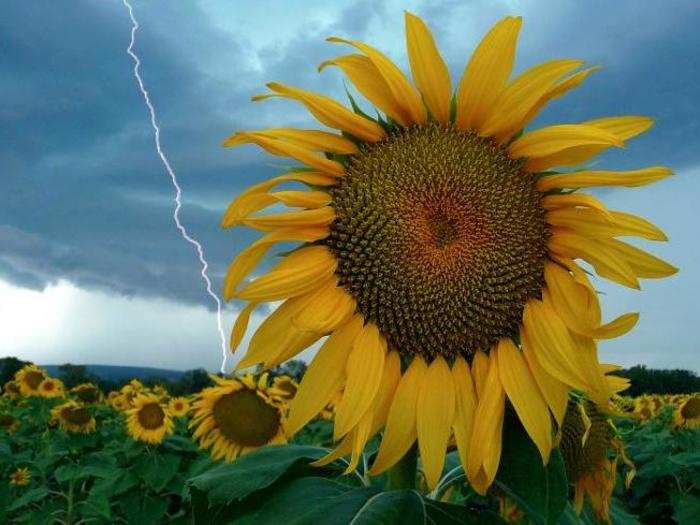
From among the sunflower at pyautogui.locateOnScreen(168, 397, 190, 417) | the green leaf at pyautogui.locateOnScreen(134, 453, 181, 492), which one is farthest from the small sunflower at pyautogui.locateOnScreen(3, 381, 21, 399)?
the green leaf at pyautogui.locateOnScreen(134, 453, 181, 492)

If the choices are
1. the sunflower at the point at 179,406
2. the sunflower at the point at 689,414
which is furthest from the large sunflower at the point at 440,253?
the sunflower at the point at 689,414

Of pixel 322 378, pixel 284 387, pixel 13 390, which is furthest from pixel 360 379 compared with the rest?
pixel 13 390

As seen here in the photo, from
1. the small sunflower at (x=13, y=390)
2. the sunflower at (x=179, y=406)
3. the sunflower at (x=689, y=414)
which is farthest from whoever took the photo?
→ the small sunflower at (x=13, y=390)

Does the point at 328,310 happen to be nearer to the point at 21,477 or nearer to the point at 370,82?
the point at 370,82

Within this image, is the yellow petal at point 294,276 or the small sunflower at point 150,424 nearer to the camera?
the yellow petal at point 294,276

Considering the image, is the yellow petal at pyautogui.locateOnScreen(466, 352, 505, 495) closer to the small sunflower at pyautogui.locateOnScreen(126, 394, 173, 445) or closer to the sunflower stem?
the sunflower stem

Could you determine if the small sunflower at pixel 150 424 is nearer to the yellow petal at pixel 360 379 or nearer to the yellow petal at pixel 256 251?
the yellow petal at pixel 256 251

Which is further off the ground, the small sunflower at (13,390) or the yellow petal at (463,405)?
the small sunflower at (13,390)
